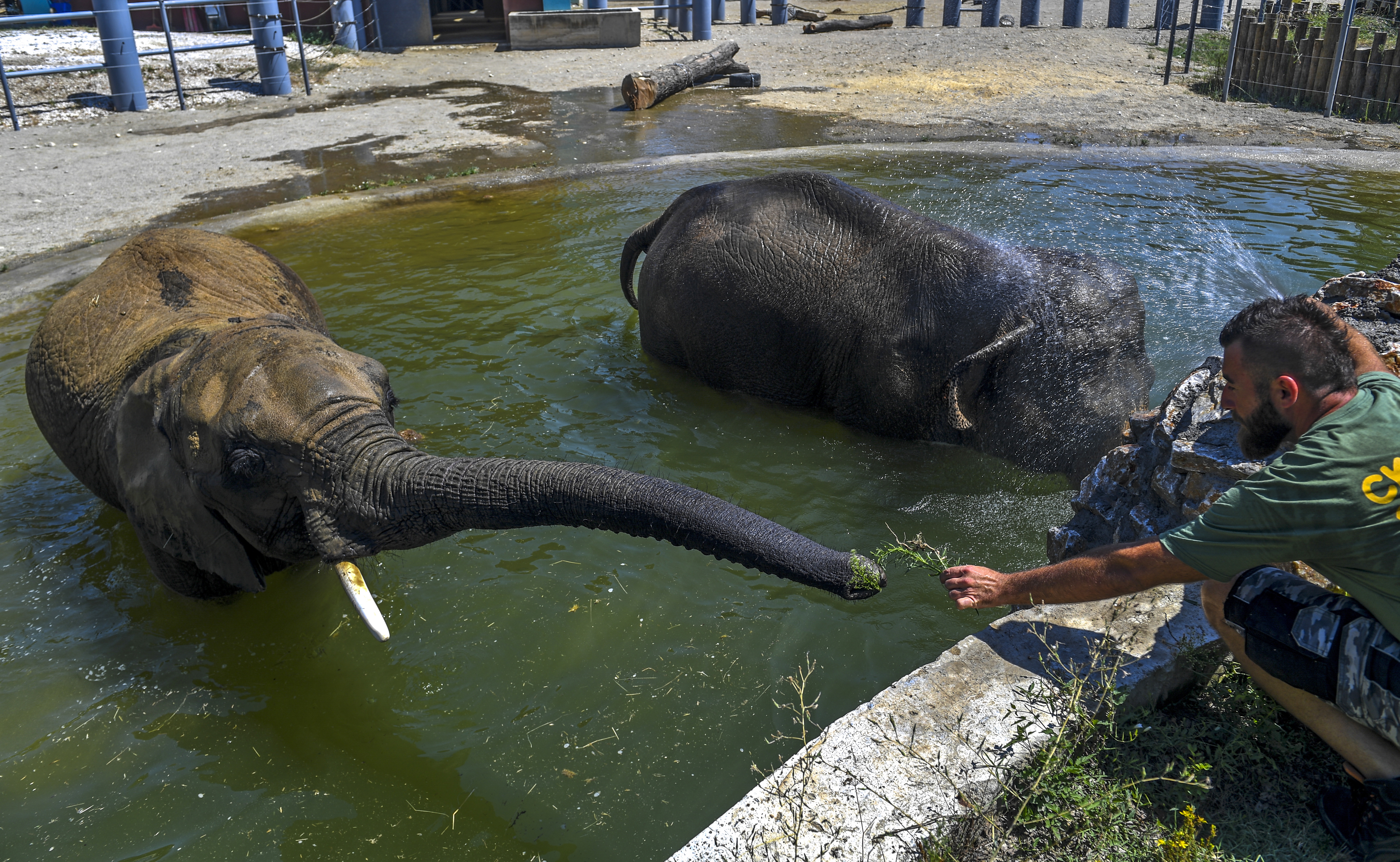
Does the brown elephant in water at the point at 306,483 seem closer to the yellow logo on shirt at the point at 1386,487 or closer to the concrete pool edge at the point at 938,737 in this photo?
the concrete pool edge at the point at 938,737

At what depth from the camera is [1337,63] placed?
14219 millimetres

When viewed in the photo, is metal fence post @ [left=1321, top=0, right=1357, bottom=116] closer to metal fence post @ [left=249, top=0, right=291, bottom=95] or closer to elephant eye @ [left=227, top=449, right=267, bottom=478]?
elephant eye @ [left=227, top=449, right=267, bottom=478]

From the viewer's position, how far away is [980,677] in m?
3.21

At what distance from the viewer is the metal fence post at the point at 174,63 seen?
16500mm

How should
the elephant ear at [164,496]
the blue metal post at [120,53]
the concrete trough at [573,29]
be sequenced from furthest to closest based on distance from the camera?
the concrete trough at [573,29]
the blue metal post at [120,53]
the elephant ear at [164,496]

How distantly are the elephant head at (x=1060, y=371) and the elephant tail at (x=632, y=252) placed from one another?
293 cm

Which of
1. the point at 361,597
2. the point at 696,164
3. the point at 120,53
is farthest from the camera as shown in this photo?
the point at 120,53

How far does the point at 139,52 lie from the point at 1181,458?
19.9 m

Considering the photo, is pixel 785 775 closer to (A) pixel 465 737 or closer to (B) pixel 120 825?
(A) pixel 465 737

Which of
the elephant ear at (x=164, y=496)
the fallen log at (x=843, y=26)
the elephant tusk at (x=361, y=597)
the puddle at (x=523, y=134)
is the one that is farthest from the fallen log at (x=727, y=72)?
the elephant tusk at (x=361, y=597)

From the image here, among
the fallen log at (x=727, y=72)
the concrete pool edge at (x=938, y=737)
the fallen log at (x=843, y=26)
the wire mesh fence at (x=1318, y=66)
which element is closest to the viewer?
the concrete pool edge at (x=938, y=737)

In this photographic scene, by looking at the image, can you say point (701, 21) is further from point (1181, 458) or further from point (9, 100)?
point (1181, 458)

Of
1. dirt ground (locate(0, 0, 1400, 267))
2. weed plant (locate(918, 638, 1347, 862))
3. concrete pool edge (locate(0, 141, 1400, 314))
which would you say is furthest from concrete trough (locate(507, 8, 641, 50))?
weed plant (locate(918, 638, 1347, 862))

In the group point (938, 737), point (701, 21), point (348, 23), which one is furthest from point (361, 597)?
point (701, 21)
